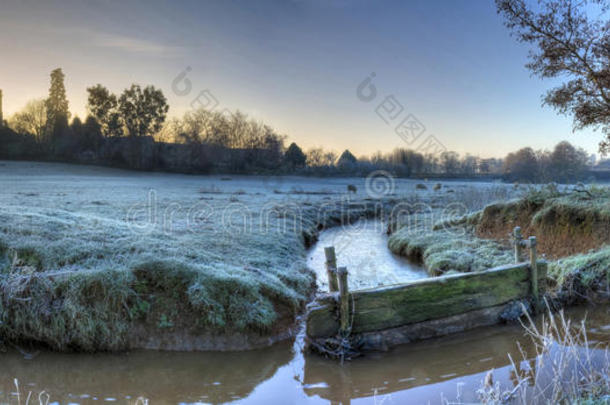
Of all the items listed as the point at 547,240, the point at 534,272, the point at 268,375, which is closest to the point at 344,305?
the point at 268,375

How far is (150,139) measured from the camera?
181 feet

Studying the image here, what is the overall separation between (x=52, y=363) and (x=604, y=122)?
1657cm

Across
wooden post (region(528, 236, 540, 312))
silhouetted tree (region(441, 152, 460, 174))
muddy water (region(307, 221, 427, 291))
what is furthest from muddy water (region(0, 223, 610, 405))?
silhouetted tree (region(441, 152, 460, 174))

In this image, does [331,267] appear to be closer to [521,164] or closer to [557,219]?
[557,219]

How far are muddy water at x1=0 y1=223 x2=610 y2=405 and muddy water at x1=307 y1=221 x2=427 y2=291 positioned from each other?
10.4 ft

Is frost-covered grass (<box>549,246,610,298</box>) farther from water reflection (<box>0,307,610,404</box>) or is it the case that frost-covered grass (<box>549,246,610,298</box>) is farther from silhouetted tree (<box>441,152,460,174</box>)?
silhouetted tree (<box>441,152,460,174</box>)

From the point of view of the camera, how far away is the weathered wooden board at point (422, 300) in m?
7.00

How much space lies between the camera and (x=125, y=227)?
454 inches

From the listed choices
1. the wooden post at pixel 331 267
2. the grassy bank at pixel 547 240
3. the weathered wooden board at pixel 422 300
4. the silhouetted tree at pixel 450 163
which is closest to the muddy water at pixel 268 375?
the weathered wooden board at pixel 422 300

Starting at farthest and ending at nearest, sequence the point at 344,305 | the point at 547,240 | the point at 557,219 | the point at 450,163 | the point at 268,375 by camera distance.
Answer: the point at 450,163 < the point at 557,219 < the point at 547,240 < the point at 344,305 < the point at 268,375

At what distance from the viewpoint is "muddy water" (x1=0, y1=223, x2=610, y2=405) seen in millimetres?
5637

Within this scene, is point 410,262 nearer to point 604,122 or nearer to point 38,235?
point 604,122

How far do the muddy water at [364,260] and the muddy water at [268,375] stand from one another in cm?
316

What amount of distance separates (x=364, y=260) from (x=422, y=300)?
672cm
